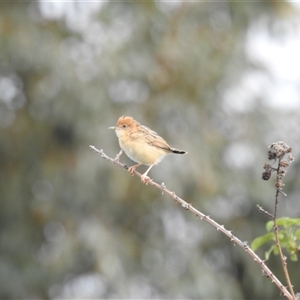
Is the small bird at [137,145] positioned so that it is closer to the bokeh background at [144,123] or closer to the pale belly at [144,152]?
the pale belly at [144,152]

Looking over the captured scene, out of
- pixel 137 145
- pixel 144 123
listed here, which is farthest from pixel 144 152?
pixel 144 123

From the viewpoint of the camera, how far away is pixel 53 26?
506 inches

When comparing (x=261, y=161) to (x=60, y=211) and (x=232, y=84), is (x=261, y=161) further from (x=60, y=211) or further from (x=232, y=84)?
(x=60, y=211)

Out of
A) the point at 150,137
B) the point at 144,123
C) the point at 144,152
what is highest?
the point at 144,123

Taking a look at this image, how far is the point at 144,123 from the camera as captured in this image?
1197 cm

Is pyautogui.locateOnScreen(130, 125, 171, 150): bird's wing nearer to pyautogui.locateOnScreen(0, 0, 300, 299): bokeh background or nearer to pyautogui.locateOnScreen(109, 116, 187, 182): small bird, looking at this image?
pyautogui.locateOnScreen(109, 116, 187, 182): small bird

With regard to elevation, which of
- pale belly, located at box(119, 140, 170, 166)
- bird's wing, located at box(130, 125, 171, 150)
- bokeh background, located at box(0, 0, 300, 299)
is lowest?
pale belly, located at box(119, 140, 170, 166)

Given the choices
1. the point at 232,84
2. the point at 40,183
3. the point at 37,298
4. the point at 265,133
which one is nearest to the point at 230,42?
the point at 232,84

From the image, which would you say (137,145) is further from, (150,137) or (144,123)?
(144,123)

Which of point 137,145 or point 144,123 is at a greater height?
point 144,123

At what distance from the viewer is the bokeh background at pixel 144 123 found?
483 inches

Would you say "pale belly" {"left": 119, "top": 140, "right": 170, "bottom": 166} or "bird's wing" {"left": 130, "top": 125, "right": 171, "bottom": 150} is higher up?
"bird's wing" {"left": 130, "top": 125, "right": 171, "bottom": 150}

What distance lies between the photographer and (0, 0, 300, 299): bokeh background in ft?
40.3

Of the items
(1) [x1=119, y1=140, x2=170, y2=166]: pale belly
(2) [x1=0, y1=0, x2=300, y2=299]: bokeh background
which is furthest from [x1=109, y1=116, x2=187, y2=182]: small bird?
(2) [x1=0, y1=0, x2=300, y2=299]: bokeh background
